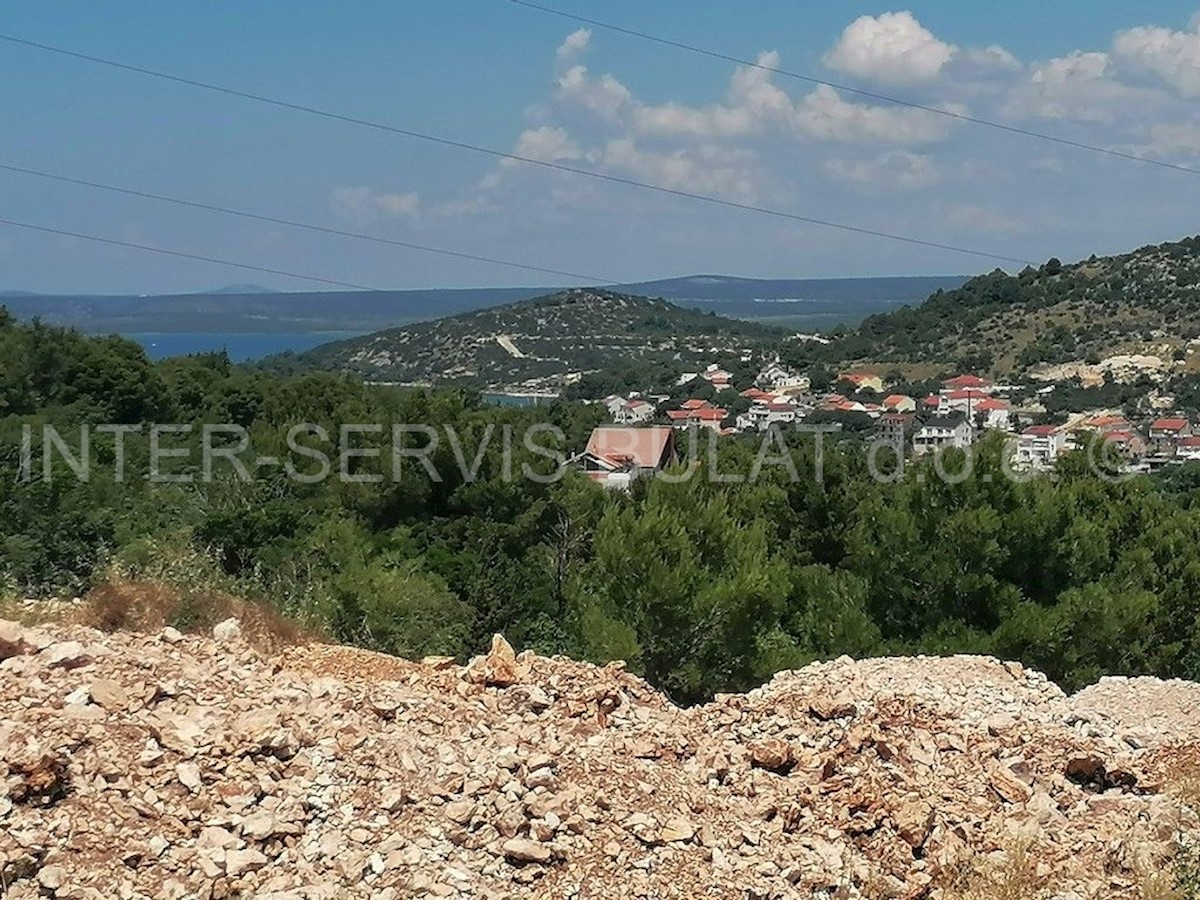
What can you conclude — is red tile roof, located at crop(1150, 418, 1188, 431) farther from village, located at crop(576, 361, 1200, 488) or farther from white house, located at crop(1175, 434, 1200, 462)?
white house, located at crop(1175, 434, 1200, 462)

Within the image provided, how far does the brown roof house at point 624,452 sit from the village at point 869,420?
4 cm

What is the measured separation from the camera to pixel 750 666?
422 inches

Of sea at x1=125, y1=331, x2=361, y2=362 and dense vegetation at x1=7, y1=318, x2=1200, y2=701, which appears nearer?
dense vegetation at x1=7, y1=318, x2=1200, y2=701

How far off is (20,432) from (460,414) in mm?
7993

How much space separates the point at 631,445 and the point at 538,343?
191 feet

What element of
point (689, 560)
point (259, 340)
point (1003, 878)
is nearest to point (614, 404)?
point (689, 560)

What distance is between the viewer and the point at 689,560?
1094 cm

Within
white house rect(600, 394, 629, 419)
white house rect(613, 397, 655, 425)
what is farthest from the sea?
white house rect(613, 397, 655, 425)

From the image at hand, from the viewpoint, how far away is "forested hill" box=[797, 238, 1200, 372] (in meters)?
59.2

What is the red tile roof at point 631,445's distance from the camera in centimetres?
3002

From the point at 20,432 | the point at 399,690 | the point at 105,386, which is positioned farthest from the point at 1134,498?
the point at 105,386

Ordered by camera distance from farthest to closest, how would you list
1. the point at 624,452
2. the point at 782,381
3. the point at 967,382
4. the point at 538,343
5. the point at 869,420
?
the point at 538,343 < the point at 782,381 < the point at 967,382 < the point at 869,420 < the point at 624,452

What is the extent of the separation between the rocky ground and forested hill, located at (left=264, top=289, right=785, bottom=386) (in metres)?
66.8

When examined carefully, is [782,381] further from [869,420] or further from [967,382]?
[869,420]
